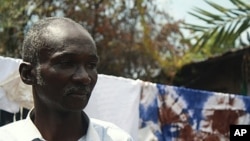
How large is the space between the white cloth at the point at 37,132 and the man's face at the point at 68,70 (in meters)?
0.07

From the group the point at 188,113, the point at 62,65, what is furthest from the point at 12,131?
the point at 188,113

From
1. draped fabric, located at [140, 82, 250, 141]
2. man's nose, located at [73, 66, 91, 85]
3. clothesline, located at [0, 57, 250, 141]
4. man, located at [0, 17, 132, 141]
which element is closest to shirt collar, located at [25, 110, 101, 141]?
man, located at [0, 17, 132, 141]

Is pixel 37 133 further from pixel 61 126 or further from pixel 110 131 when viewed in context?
pixel 110 131

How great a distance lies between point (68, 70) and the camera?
1.10 meters

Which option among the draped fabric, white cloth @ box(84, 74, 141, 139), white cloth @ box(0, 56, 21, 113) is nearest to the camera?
white cloth @ box(0, 56, 21, 113)

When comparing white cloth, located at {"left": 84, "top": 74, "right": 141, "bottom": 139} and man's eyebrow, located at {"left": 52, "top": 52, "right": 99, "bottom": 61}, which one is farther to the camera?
white cloth, located at {"left": 84, "top": 74, "right": 141, "bottom": 139}

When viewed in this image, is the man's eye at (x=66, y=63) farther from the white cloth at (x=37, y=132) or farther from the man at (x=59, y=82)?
the white cloth at (x=37, y=132)

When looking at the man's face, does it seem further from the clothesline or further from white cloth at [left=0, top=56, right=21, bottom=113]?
the clothesline

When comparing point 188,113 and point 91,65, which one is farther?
point 188,113

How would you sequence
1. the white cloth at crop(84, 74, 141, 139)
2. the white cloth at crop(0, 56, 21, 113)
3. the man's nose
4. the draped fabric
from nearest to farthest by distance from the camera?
1. the man's nose
2. the white cloth at crop(0, 56, 21, 113)
3. the white cloth at crop(84, 74, 141, 139)
4. the draped fabric

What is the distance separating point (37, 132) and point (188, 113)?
2482 millimetres

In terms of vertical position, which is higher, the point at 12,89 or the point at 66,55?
the point at 66,55

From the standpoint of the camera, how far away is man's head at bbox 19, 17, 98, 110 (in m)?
1.10

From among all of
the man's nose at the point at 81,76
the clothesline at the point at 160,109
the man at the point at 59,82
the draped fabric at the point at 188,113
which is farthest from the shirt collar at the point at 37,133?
the draped fabric at the point at 188,113
